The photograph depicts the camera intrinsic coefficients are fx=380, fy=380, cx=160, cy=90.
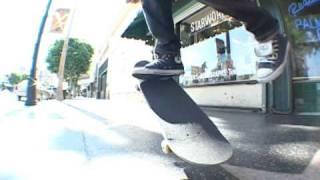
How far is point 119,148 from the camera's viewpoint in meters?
2.25

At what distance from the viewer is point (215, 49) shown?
838 centimetres

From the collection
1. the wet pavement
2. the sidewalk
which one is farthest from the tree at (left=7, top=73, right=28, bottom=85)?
the sidewalk

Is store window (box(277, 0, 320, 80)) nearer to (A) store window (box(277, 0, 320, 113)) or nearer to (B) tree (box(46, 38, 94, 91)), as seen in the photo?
(A) store window (box(277, 0, 320, 113))

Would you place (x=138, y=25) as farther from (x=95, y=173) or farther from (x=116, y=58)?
(x=116, y=58)

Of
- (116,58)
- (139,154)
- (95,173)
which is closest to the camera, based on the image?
(95,173)

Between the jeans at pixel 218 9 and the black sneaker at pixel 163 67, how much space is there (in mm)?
44

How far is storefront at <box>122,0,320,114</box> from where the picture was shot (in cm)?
507

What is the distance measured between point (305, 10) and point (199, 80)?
415cm

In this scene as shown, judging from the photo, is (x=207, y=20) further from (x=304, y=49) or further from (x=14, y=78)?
(x=14, y=78)

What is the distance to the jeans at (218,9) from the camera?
1.88 metres

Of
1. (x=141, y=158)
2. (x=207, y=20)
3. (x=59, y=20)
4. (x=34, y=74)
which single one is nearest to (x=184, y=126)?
(x=141, y=158)

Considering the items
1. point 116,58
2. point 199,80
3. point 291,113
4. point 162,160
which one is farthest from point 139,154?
point 116,58

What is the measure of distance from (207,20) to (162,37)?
6655 mm

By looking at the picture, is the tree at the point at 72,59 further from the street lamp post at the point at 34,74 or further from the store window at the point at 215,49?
the store window at the point at 215,49
